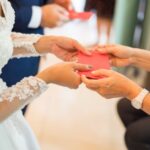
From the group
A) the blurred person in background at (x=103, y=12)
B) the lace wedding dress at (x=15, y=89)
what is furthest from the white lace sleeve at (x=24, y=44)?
the blurred person in background at (x=103, y=12)

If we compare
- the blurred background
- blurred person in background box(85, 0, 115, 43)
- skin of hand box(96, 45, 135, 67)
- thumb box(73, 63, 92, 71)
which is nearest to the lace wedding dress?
thumb box(73, 63, 92, 71)

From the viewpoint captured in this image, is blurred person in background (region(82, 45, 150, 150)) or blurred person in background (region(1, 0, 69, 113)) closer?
blurred person in background (region(82, 45, 150, 150))

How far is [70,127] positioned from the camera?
1972 mm

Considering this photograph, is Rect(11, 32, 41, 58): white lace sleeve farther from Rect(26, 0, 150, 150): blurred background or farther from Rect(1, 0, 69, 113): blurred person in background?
Rect(26, 0, 150, 150): blurred background

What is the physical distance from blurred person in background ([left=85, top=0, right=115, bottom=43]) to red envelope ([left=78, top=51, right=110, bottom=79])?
1685 mm

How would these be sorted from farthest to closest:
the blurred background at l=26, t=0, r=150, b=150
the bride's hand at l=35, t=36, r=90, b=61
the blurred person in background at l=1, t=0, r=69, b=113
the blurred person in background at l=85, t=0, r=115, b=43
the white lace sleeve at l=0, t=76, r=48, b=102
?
the blurred person in background at l=85, t=0, r=115, b=43
the blurred background at l=26, t=0, r=150, b=150
the blurred person in background at l=1, t=0, r=69, b=113
the bride's hand at l=35, t=36, r=90, b=61
the white lace sleeve at l=0, t=76, r=48, b=102

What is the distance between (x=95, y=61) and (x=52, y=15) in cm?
47

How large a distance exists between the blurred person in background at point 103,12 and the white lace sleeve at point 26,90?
1890 millimetres

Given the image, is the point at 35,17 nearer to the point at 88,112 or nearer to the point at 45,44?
the point at 45,44

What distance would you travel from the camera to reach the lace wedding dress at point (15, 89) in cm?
102

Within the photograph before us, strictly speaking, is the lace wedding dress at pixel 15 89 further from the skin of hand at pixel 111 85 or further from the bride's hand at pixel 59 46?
the skin of hand at pixel 111 85

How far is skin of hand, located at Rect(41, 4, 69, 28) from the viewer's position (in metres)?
1.50

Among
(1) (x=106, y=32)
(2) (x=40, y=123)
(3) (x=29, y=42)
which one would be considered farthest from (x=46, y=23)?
(1) (x=106, y=32)

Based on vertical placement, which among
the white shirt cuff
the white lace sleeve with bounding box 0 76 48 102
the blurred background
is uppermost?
the white shirt cuff
